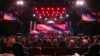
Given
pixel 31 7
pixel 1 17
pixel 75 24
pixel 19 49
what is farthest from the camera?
pixel 75 24

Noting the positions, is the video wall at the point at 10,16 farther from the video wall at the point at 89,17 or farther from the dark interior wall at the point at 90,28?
the dark interior wall at the point at 90,28

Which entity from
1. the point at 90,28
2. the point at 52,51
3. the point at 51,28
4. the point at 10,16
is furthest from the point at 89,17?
the point at 52,51

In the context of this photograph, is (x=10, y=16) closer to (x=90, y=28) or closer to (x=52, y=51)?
(x=90, y=28)

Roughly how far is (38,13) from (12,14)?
90.4 inches

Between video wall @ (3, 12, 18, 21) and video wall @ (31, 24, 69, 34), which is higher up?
video wall @ (3, 12, 18, 21)

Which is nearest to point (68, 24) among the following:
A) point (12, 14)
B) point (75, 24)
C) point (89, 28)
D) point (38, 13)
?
point (75, 24)

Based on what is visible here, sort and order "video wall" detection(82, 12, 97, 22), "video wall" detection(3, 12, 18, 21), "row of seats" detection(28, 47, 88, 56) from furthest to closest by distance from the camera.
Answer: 1. "video wall" detection(3, 12, 18, 21)
2. "video wall" detection(82, 12, 97, 22)
3. "row of seats" detection(28, 47, 88, 56)

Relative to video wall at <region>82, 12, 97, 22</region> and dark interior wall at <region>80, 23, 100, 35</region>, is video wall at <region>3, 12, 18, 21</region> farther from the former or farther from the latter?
dark interior wall at <region>80, 23, 100, 35</region>

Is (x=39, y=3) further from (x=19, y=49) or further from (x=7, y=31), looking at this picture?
(x=19, y=49)

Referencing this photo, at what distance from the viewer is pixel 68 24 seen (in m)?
23.2

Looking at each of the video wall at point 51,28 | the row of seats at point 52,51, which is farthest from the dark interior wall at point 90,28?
the row of seats at point 52,51

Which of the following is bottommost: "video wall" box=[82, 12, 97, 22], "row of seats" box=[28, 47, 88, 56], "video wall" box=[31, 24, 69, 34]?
"row of seats" box=[28, 47, 88, 56]

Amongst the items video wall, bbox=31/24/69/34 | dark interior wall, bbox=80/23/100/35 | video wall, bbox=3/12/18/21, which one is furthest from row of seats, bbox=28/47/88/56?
video wall, bbox=31/24/69/34

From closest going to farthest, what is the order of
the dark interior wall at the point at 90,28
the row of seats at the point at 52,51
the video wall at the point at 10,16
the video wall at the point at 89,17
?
the row of seats at the point at 52,51 → the video wall at the point at 89,17 → the video wall at the point at 10,16 → the dark interior wall at the point at 90,28
